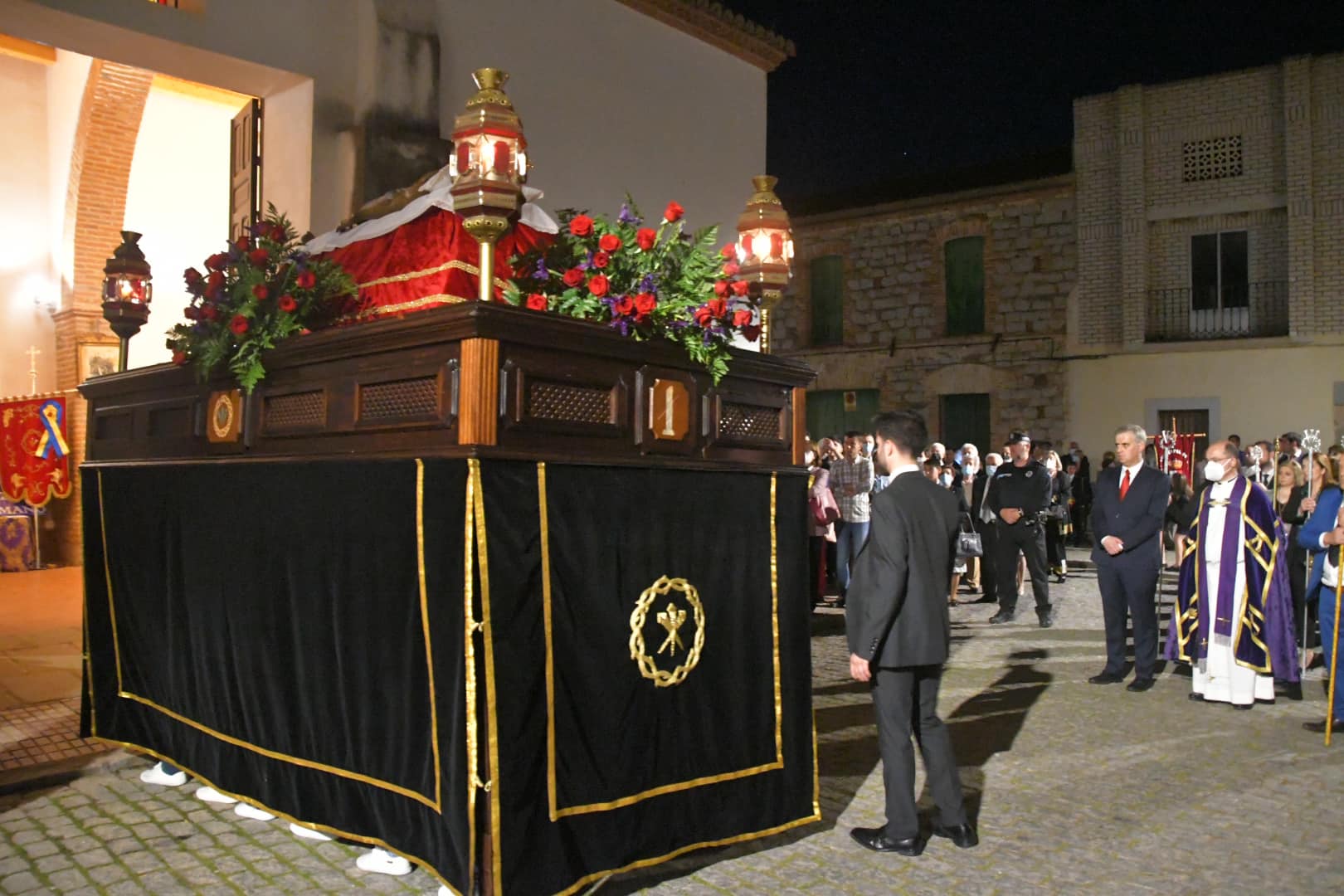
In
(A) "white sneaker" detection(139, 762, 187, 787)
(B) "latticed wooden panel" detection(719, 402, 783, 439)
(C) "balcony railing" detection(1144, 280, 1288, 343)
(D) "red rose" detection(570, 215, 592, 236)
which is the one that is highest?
(C) "balcony railing" detection(1144, 280, 1288, 343)

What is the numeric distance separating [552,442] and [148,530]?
280 cm

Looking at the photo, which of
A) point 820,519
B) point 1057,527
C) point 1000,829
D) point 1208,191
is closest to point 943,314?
point 1208,191

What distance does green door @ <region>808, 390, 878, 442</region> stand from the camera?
24.4 metres

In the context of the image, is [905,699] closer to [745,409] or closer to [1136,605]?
[745,409]

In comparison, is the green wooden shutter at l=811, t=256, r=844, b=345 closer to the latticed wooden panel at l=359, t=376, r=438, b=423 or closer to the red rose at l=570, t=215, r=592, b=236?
the red rose at l=570, t=215, r=592, b=236

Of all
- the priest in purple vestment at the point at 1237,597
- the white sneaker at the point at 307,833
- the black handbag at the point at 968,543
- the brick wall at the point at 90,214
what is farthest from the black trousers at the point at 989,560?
the brick wall at the point at 90,214

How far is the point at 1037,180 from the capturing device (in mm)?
22062

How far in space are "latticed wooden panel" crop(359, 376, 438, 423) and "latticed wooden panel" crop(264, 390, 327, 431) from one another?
0.97 ft

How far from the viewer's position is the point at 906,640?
430 cm

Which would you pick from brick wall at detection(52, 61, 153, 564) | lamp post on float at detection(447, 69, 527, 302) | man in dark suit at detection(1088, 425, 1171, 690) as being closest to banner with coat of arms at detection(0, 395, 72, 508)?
brick wall at detection(52, 61, 153, 564)

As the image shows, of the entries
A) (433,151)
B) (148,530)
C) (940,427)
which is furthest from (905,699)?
(940,427)

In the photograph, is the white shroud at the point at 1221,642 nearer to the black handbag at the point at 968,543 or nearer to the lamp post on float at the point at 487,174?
the black handbag at the point at 968,543

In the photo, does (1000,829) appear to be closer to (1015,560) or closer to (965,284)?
(1015,560)

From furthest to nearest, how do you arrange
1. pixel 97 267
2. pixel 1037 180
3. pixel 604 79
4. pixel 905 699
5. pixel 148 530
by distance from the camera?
pixel 1037 180 → pixel 97 267 → pixel 604 79 → pixel 148 530 → pixel 905 699
